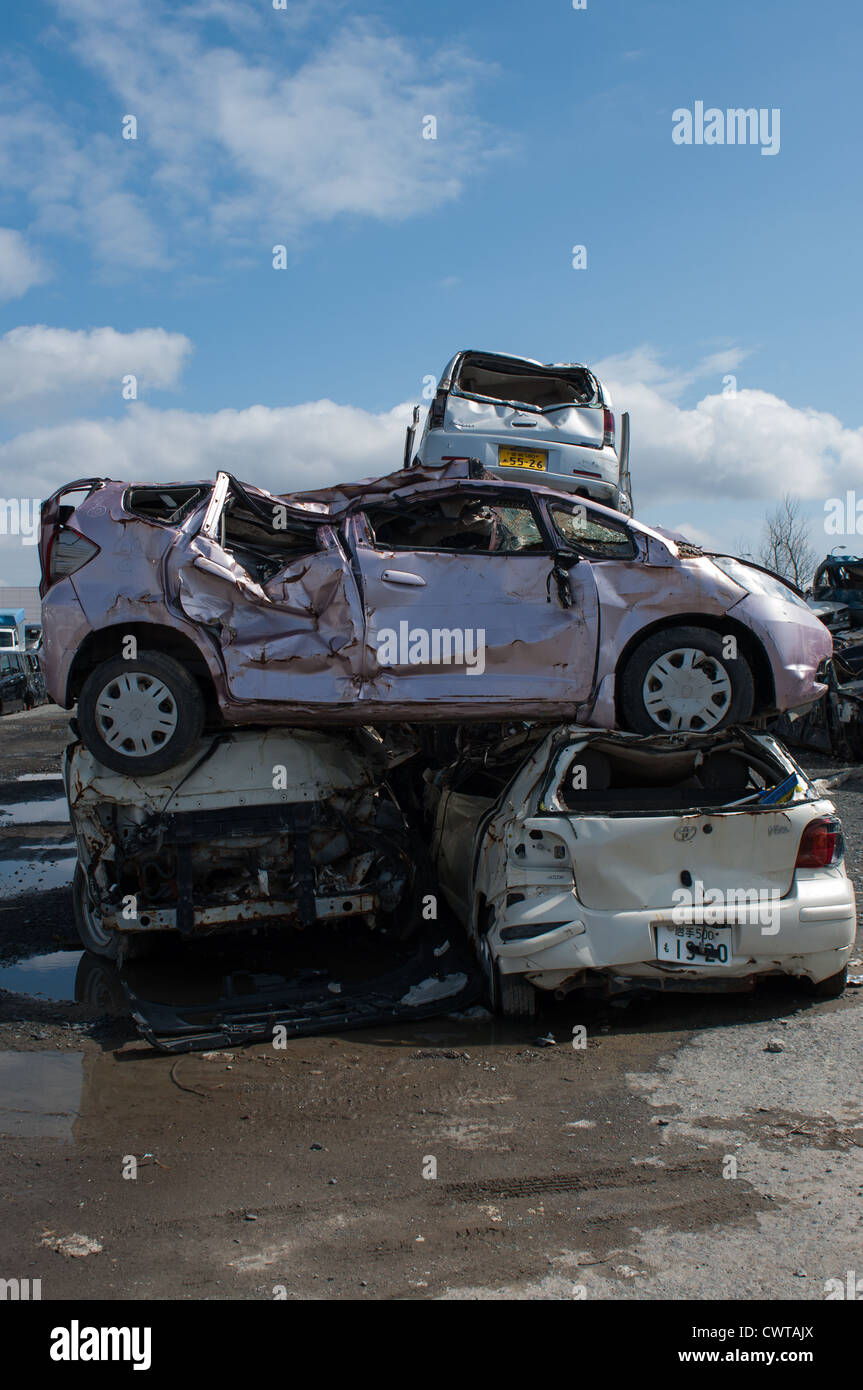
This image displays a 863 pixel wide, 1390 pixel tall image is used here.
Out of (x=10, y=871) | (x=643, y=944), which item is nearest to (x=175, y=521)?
(x=643, y=944)

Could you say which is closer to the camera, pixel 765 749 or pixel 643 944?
pixel 643 944

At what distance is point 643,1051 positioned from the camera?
4867mm

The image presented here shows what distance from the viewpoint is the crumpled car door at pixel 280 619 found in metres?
6.00

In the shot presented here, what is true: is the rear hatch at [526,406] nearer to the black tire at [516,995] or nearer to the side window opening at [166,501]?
the side window opening at [166,501]

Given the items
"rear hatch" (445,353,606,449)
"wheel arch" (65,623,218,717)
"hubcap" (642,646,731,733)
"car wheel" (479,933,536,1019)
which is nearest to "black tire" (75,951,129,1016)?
"wheel arch" (65,623,218,717)

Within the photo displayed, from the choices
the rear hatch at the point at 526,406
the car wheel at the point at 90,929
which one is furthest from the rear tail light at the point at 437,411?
the car wheel at the point at 90,929

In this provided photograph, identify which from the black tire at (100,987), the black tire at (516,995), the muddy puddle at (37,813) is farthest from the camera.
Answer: the muddy puddle at (37,813)

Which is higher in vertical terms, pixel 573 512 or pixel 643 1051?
pixel 573 512

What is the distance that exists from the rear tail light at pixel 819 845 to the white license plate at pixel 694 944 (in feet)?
1.77

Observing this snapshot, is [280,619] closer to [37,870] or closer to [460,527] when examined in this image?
[460,527]

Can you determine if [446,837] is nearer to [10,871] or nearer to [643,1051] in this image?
[643,1051]

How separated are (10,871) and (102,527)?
4759 millimetres

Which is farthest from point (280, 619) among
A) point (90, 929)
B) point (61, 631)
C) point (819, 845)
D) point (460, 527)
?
point (819, 845)
